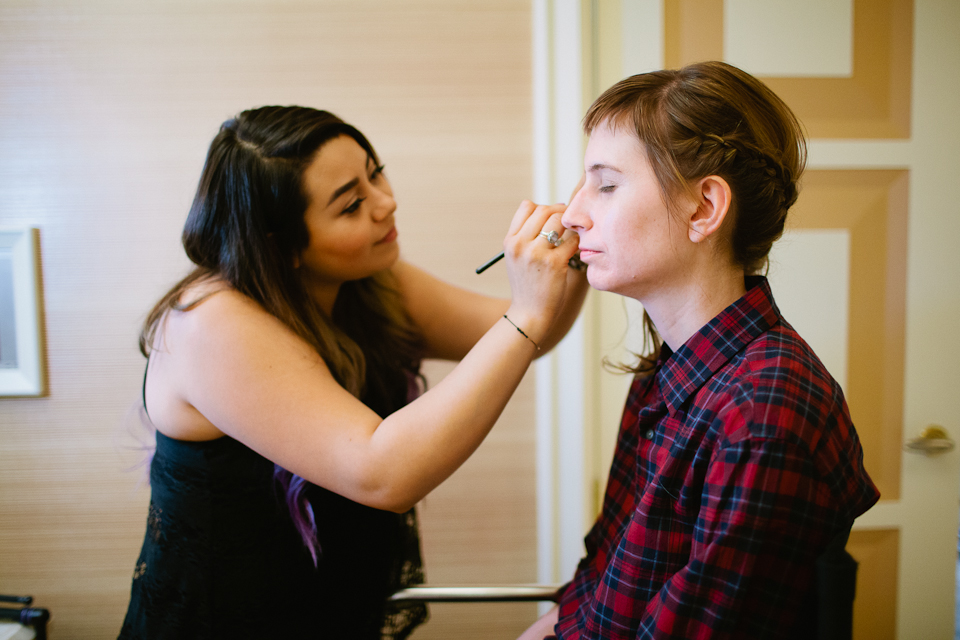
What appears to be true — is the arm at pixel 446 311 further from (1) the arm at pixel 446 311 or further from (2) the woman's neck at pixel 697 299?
(2) the woman's neck at pixel 697 299

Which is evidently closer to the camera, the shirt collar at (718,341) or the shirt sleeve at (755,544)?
the shirt sleeve at (755,544)

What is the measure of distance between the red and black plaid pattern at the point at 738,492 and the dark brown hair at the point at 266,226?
1.67ft

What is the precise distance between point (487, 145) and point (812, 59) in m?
0.74

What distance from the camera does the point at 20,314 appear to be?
4.47 feet

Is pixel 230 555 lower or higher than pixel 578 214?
lower

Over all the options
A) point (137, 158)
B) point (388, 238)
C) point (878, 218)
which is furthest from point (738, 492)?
point (137, 158)

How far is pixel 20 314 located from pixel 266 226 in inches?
34.9

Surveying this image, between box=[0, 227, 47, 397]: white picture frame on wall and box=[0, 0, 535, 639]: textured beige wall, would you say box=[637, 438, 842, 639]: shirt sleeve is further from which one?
box=[0, 227, 47, 397]: white picture frame on wall

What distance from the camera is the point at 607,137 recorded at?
2.40ft

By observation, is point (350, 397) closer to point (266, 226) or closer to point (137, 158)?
point (266, 226)

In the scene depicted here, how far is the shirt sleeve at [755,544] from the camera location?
562mm

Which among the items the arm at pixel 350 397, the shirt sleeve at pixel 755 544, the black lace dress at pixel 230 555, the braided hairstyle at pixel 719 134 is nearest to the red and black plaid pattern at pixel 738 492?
the shirt sleeve at pixel 755 544

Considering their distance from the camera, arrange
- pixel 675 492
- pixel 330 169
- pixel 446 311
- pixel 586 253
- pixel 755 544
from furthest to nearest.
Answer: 1. pixel 446 311
2. pixel 330 169
3. pixel 586 253
4. pixel 675 492
5. pixel 755 544

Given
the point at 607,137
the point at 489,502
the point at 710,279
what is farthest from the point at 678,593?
the point at 489,502
